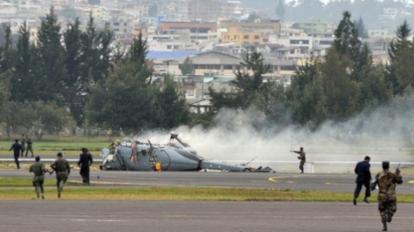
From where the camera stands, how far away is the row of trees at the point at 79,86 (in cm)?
14550

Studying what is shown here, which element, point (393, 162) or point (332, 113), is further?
point (332, 113)

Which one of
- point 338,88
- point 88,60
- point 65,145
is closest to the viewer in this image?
point 65,145

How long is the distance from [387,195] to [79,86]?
13223 cm

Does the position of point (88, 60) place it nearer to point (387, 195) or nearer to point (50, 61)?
point (50, 61)

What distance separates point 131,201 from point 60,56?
4667 inches

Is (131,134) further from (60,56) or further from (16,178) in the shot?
(16,178)

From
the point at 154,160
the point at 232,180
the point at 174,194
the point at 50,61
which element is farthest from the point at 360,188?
the point at 50,61

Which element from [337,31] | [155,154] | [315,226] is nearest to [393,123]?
[155,154]

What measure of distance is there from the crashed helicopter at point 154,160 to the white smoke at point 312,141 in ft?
19.9

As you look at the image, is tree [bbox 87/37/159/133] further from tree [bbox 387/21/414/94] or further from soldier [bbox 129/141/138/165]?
soldier [bbox 129/141/138/165]

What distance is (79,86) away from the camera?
6870 inches

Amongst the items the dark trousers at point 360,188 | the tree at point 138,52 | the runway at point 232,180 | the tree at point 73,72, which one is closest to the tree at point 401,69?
the tree at point 138,52

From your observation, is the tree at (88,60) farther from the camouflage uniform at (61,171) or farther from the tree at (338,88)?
the camouflage uniform at (61,171)

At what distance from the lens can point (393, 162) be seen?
9119 cm
